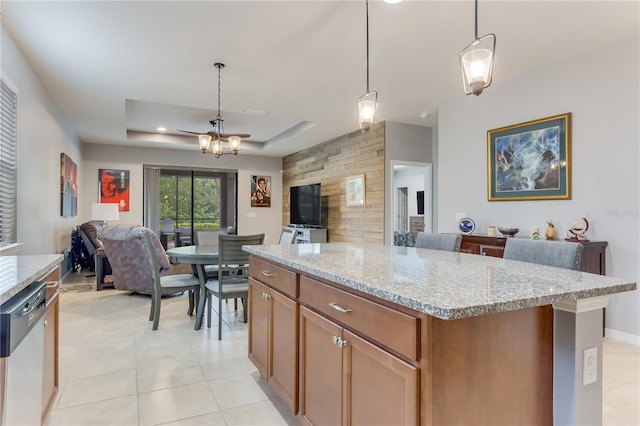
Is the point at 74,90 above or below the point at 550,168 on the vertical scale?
above

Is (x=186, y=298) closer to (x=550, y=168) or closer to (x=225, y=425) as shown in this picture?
(x=225, y=425)

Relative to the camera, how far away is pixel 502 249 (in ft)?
11.7

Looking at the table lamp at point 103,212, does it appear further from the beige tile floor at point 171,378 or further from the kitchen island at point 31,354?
the kitchen island at point 31,354

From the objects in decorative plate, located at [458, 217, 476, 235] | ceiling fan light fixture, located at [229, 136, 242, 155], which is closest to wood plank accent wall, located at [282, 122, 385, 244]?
decorative plate, located at [458, 217, 476, 235]

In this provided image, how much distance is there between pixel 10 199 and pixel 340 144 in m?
4.89

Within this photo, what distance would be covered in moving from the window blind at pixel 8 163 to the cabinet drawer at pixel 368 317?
2.64 meters

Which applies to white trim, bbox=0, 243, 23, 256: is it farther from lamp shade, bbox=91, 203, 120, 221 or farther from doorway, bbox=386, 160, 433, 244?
doorway, bbox=386, 160, 433, 244

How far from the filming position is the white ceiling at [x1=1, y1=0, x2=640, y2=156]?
2.62m

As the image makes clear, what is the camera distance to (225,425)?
1.91 m

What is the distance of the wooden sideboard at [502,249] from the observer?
120 inches

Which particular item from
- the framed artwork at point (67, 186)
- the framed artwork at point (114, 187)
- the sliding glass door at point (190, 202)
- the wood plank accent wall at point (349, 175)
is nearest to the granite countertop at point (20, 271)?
the framed artwork at point (67, 186)

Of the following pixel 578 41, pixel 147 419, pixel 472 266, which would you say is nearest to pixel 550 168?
pixel 578 41

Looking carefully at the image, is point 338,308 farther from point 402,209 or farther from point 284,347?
point 402,209

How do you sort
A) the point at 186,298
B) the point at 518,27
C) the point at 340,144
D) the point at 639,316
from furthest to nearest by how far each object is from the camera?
1. the point at 340,144
2. the point at 186,298
3. the point at 639,316
4. the point at 518,27
